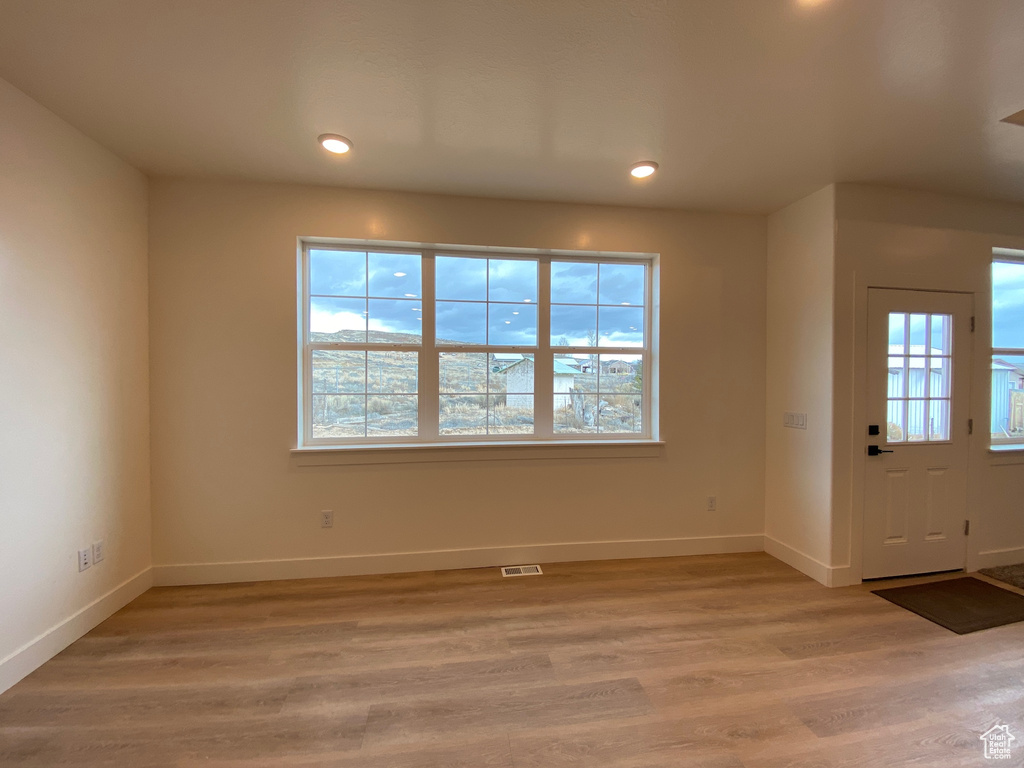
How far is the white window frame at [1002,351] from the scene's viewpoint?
8.79 ft

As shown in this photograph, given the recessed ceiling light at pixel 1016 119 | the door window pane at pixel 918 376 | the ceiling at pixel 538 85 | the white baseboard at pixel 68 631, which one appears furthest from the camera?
the door window pane at pixel 918 376

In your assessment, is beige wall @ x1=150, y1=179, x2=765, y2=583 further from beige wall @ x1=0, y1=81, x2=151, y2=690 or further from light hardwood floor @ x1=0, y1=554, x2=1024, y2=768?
light hardwood floor @ x1=0, y1=554, x2=1024, y2=768

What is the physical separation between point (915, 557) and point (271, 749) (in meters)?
3.79

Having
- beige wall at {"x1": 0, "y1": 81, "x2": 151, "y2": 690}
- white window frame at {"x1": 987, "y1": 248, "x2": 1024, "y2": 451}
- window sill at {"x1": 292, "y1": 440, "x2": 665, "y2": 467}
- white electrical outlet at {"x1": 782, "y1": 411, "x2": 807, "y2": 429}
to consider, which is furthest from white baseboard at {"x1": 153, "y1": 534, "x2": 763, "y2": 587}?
white window frame at {"x1": 987, "y1": 248, "x2": 1024, "y2": 451}

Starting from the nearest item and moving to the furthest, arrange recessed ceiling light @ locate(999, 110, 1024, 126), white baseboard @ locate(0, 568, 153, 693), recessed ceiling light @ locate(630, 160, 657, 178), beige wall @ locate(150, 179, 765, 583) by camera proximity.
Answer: white baseboard @ locate(0, 568, 153, 693) → recessed ceiling light @ locate(999, 110, 1024, 126) → recessed ceiling light @ locate(630, 160, 657, 178) → beige wall @ locate(150, 179, 765, 583)

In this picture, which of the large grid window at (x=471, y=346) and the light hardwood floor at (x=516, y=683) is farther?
the large grid window at (x=471, y=346)

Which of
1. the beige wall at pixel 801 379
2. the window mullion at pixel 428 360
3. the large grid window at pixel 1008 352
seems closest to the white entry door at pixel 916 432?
the beige wall at pixel 801 379

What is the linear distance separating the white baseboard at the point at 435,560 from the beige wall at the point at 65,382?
0.34 metres

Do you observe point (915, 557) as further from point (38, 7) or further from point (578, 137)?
point (38, 7)

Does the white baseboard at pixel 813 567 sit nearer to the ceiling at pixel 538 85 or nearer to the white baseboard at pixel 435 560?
the white baseboard at pixel 435 560

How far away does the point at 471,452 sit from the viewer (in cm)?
270

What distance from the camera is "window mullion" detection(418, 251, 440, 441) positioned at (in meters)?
2.77

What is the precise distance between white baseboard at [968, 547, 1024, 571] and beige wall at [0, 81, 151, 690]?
18.0 feet

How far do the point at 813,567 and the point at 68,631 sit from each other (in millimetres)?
4283
